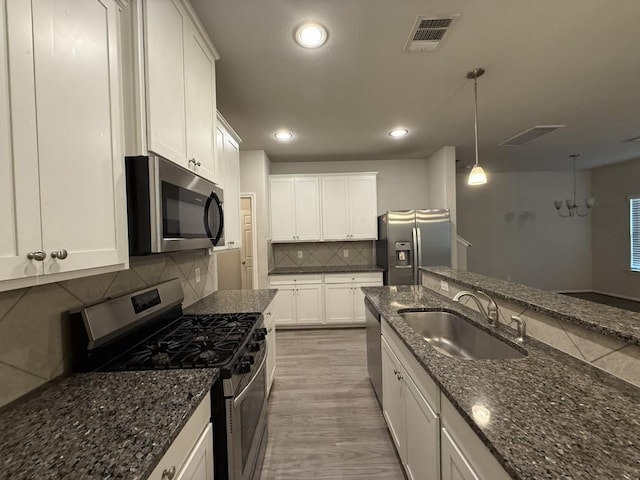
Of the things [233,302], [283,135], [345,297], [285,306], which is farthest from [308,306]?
[283,135]

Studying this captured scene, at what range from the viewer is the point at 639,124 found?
3.40m

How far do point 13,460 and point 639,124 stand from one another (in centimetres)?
589

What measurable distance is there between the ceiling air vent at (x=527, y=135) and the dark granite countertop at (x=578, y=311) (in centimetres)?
286

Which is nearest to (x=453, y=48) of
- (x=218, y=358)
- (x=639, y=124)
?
(x=218, y=358)

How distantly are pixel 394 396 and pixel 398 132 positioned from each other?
3034 mm

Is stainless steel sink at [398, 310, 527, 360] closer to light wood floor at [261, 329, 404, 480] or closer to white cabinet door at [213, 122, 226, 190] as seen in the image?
light wood floor at [261, 329, 404, 480]

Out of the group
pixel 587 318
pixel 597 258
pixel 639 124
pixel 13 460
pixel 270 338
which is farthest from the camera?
pixel 597 258

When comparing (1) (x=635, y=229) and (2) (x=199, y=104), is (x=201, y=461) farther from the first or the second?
(1) (x=635, y=229)

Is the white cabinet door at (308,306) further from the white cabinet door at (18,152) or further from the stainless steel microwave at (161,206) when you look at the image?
the white cabinet door at (18,152)

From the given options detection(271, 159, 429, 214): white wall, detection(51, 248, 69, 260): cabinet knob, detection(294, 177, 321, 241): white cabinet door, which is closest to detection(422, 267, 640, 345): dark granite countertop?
detection(51, 248, 69, 260): cabinet knob

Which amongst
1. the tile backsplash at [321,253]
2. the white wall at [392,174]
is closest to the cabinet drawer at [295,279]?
the tile backsplash at [321,253]

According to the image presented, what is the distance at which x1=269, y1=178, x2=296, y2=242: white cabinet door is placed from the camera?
4.24m

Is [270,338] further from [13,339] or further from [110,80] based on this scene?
[110,80]

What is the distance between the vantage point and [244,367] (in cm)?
122
